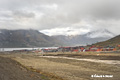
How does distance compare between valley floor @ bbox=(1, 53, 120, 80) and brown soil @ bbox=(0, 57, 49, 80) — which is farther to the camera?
valley floor @ bbox=(1, 53, 120, 80)

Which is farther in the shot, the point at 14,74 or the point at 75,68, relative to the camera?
the point at 75,68

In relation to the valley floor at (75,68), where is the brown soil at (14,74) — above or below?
above

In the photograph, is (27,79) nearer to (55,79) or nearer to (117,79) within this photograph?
(55,79)

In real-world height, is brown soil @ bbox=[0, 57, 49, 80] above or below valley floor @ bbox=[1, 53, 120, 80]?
above

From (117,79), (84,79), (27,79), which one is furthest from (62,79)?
(117,79)

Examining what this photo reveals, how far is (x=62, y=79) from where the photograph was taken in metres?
25.3

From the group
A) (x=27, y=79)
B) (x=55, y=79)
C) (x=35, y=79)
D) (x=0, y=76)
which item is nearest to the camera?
(x=0, y=76)

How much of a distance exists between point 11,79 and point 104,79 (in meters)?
15.2

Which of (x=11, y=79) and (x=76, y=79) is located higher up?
(x=11, y=79)

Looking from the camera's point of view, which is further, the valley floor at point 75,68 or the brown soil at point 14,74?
the valley floor at point 75,68

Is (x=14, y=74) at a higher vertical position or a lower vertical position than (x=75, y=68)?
higher

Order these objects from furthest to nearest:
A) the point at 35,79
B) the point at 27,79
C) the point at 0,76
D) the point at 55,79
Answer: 1. the point at 55,79
2. the point at 35,79
3. the point at 27,79
4. the point at 0,76

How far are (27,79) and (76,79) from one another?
909 cm

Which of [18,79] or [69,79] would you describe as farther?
[69,79]
